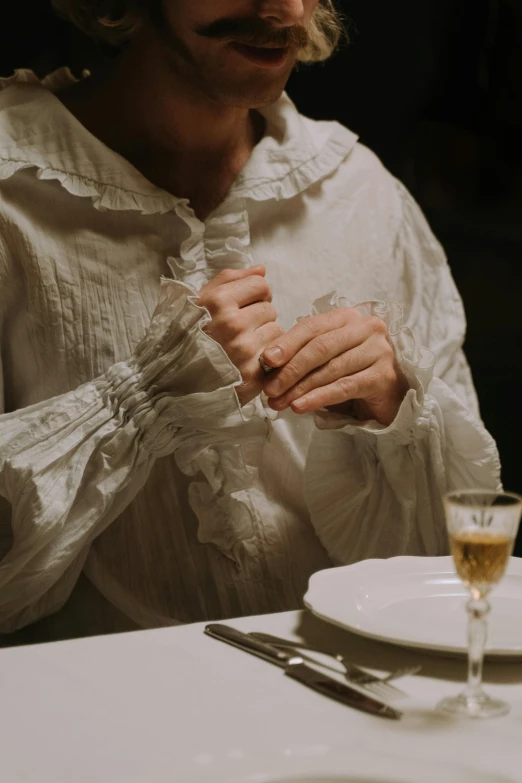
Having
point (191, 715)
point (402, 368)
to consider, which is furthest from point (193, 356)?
point (191, 715)

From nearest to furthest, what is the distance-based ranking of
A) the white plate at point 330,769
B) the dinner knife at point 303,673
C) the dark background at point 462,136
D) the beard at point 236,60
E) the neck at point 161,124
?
the white plate at point 330,769, the dinner knife at point 303,673, the beard at point 236,60, the neck at point 161,124, the dark background at point 462,136

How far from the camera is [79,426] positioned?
118cm

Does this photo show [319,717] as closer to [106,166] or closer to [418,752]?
[418,752]

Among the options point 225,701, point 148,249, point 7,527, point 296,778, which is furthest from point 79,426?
point 296,778

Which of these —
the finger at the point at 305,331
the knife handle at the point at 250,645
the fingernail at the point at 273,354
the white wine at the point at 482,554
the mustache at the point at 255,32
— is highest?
the mustache at the point at 255,32

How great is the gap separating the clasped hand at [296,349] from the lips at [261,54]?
0.33 metres

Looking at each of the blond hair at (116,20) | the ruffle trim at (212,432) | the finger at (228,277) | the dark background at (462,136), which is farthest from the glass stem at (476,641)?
the dark background at (462,136)

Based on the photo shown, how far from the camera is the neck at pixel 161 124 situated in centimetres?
147

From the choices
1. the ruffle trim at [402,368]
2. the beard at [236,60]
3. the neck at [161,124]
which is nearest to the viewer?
the ruffle trim at [402,368]

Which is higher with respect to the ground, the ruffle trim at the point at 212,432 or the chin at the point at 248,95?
the chin at the point at 248,95

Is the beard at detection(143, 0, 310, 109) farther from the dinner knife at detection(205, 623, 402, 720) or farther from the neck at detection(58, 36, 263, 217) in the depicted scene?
the dinner knife at detection(205, 623, 402, 720)

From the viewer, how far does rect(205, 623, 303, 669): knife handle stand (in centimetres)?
85

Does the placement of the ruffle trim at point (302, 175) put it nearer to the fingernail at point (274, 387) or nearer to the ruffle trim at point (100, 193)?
the ruffle trim at point (100, 193)

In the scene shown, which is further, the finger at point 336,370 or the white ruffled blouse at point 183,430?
the white ruffled blouse at point 183,430
